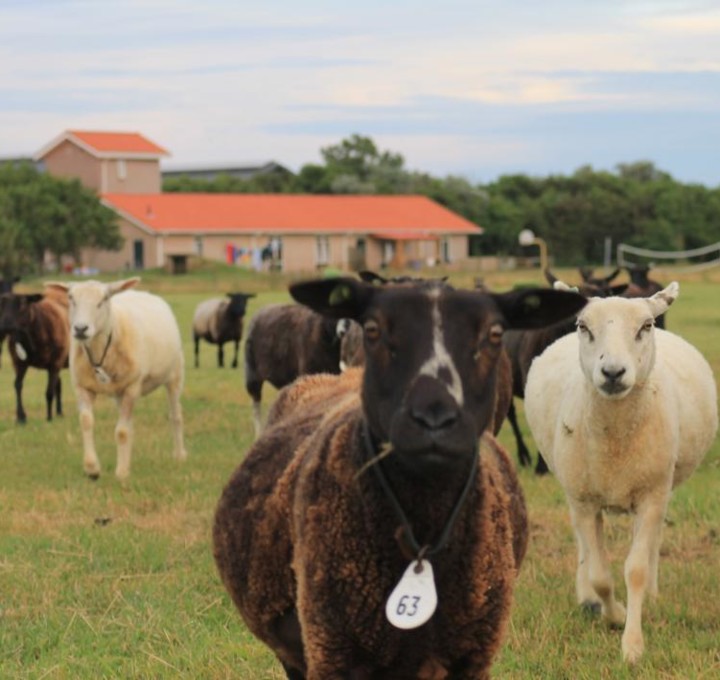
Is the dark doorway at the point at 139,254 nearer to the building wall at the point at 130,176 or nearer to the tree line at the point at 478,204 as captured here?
the tree line at the point at 478,204

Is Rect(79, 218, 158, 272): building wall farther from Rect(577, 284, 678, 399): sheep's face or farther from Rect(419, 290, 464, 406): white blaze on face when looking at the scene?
Rect(419, 290, 464, 406): white blaze on face

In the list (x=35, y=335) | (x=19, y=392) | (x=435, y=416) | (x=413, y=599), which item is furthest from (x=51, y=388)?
(x=435, y=416)

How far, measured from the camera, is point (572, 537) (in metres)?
9.42

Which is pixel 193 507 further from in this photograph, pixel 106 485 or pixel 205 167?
pixel 205 167

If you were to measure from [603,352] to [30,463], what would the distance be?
7761 mm

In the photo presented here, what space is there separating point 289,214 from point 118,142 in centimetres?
1523

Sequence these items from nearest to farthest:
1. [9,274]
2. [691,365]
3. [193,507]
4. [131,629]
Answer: [131,629] → [691,365] → [193,507] → [9,274]

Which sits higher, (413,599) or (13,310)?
(13,310)

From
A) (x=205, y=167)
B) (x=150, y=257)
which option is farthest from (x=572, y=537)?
(x=205, y=167)

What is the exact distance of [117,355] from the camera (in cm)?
1295

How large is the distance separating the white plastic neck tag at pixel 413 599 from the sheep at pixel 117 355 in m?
8.05

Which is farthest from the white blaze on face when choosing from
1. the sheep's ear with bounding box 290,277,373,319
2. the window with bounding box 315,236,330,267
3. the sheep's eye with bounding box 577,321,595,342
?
the window with bounding box 315,236,330,267

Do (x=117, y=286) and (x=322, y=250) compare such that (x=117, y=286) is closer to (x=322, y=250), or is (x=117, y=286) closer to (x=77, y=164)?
(x=322, y=250)

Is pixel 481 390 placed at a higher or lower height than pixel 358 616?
higher
